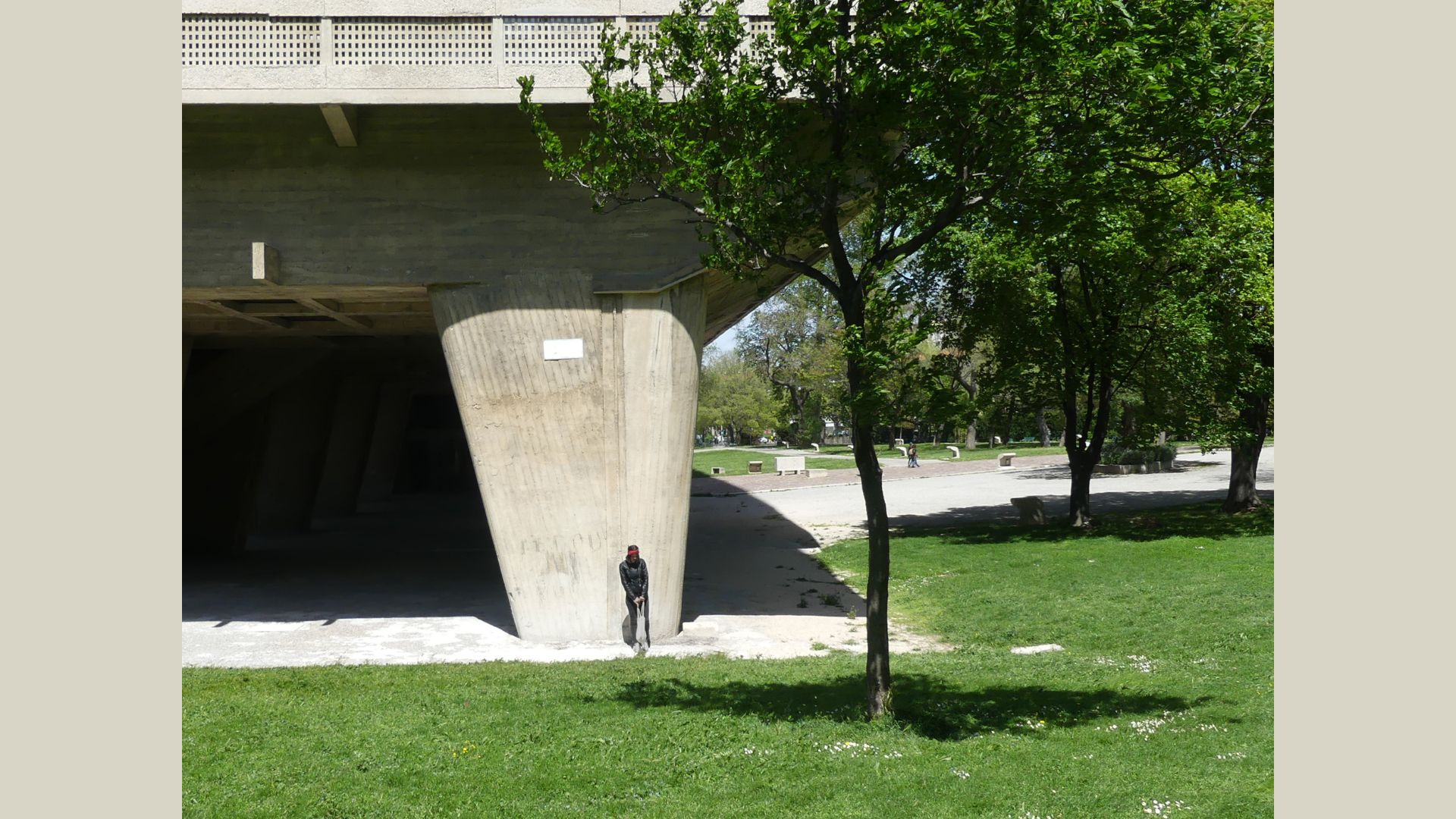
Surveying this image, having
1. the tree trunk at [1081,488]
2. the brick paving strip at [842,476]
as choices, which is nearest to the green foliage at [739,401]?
the brick paving strip at [842,476]

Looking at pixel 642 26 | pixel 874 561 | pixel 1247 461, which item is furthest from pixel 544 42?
pixel 1247 461

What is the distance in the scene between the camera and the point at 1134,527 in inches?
977

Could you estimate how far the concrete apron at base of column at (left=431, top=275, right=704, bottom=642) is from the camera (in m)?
14.0

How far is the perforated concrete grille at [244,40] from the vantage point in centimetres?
1260

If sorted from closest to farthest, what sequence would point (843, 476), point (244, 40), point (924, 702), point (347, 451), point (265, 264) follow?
1. point (924, 702)
2. point (244, 40)
3. point (265, 264)
4. point (347, 451)
5. point (843, 476)

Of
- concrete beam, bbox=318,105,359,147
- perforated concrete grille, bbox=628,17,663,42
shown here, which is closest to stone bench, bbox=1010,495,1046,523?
perforated concrete grille, bbox=628,17,663,42

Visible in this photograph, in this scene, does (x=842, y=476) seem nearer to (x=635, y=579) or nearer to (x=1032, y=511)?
(x=1032, y=511)

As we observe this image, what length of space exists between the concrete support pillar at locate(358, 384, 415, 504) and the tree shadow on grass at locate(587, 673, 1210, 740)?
28487 mm

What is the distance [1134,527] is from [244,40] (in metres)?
20.7

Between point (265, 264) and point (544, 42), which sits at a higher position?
point (544, 42)

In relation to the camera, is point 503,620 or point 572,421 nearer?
point 572,421

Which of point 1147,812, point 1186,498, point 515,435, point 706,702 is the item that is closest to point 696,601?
point 515,435

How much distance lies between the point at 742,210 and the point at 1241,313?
57.8 feet

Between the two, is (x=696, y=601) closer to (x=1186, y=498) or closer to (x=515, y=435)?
(x=515, y=435)
